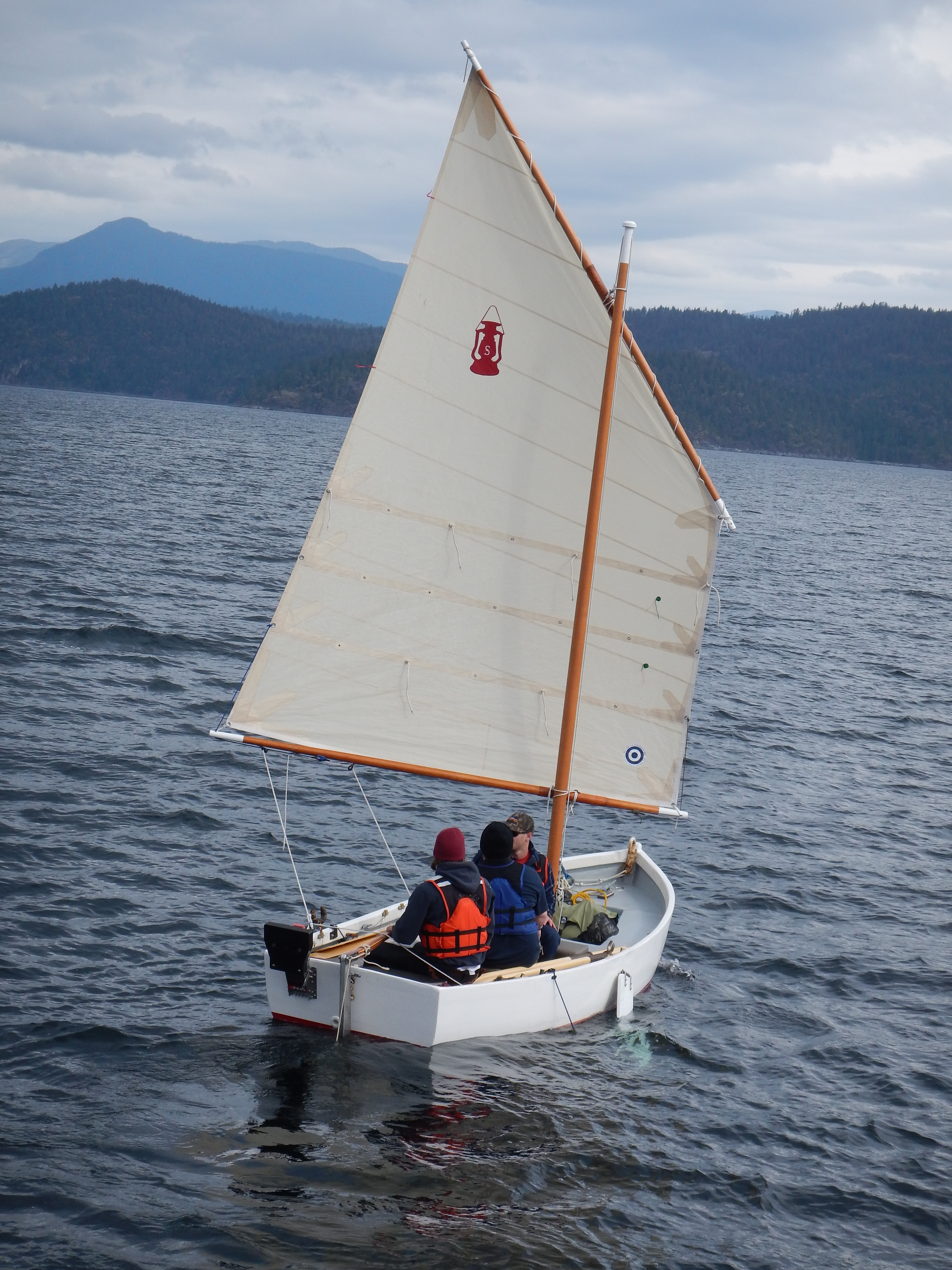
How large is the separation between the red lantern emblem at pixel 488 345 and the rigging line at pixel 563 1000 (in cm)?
662

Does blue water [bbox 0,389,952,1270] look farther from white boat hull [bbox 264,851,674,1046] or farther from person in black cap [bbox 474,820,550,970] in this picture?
person in black cap [bbox 474,820,550,970]

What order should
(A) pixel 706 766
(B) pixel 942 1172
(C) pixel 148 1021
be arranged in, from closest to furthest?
(B) pixel 942 1172 → (C) pixel 148 1021 → (A) pixel 706 766

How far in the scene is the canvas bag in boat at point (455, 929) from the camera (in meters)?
11.7

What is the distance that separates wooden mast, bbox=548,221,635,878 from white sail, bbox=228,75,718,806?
18cm

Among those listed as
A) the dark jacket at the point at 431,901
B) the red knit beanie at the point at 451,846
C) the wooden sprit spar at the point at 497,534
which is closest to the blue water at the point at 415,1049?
the dark jacket at the point at 431,901

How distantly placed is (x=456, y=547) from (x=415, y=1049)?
543 cm

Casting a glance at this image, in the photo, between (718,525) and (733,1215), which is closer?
(733,1215)

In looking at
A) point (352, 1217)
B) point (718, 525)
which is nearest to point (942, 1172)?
point (352, 1217)

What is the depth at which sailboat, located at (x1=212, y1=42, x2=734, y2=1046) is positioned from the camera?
12547 mm

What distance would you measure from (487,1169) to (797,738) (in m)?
19.9

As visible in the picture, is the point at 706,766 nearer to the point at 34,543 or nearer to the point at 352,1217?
the point at 352,1217

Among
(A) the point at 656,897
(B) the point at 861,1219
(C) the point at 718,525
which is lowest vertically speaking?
(B) the point at 861,1219

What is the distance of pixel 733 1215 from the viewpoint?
1073 cm

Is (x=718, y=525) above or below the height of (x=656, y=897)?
above
